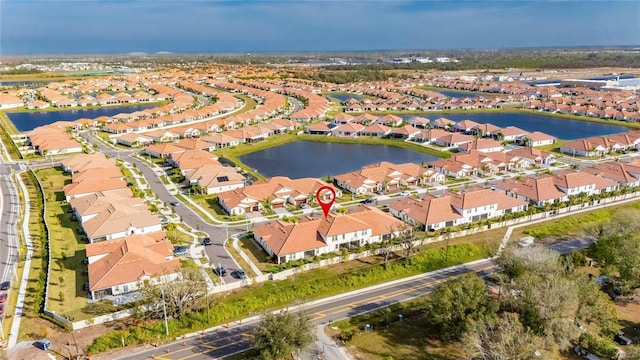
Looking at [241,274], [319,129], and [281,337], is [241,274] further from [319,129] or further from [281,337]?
[319,129]

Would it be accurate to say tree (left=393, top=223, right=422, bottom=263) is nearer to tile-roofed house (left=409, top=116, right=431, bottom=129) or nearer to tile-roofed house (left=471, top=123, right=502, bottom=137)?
tile-roofed house (left=471, top=123, right=502, bottom=137)

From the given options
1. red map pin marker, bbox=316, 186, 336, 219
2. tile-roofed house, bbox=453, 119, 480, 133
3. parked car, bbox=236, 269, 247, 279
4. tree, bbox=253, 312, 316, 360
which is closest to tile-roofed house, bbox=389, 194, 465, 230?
red map pin marker, bbox=316, 186, 336, 219

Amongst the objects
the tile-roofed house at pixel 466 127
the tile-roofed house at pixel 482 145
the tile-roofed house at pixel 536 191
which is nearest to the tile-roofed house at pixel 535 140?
the tile-roofed house at pixel 482 145

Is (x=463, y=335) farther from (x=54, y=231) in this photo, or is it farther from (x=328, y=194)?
(x=54, y=231)

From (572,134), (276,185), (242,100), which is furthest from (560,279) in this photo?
(242,100)

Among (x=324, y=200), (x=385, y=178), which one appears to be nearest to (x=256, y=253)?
(x=324, y=200)

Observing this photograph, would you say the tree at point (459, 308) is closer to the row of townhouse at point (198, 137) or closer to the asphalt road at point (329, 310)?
the asphalt road at point (329, 310)

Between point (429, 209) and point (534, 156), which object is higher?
point (534, 156)
